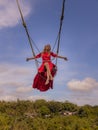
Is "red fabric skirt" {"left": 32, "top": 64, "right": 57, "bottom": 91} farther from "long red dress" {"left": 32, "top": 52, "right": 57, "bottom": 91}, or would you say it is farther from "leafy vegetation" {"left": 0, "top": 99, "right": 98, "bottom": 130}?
"leafy vegetation" {"left": 0, "top": 99, "right": 98, "bottom": 130}

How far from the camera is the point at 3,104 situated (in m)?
96.6

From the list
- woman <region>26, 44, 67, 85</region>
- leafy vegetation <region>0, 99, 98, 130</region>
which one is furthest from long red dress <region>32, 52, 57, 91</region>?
leafy vegetation <region>0, 99, 98, 130</region>

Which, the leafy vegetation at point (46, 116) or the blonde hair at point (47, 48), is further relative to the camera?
the leafy vegetation at point (46, 116)

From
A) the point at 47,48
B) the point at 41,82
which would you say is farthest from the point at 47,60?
the point at 41,82

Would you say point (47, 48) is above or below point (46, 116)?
below

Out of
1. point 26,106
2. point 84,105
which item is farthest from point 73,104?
point 26,106

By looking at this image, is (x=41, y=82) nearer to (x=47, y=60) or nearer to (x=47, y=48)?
(x=47, y=60)

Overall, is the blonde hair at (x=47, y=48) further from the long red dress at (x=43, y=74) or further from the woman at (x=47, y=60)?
the long red dress at (x=43, y=74)

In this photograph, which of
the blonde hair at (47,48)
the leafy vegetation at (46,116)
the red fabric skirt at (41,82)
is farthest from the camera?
the leafy vegetation at (46,116)

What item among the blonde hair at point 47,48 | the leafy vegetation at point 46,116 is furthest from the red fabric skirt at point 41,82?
the leafy vegetation at point 46,116

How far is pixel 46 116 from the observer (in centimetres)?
8812

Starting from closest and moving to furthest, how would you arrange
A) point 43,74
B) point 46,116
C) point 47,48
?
point 47,48, point 43,74, point 46,116

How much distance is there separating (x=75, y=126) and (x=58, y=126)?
134 inches

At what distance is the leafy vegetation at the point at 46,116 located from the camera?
77.8m
